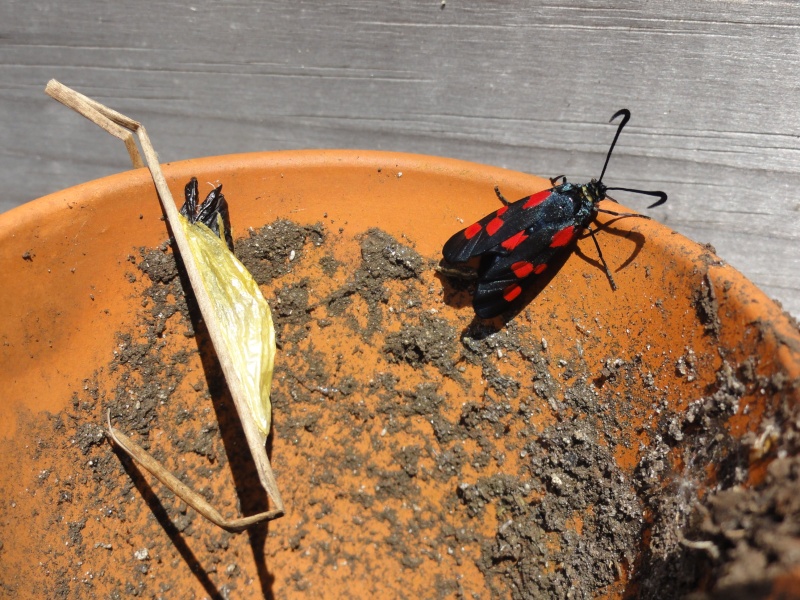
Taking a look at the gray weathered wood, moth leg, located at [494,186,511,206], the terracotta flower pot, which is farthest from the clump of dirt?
the gray weathered wood

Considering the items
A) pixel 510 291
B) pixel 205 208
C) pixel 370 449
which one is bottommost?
pixel 370 449

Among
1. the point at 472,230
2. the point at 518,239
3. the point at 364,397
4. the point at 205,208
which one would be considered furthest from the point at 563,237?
the point at 205,208

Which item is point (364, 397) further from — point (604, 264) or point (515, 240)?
point (604, 264)

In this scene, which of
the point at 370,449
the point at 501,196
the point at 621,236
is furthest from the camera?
the point at 370,449

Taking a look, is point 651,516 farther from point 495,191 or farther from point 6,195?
point 6,195

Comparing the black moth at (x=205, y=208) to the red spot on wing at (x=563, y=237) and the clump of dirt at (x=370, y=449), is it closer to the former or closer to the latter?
the clump of dirt at (x=370, y=449)

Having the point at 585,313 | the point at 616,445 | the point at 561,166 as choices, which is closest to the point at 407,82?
the point at 561,166
